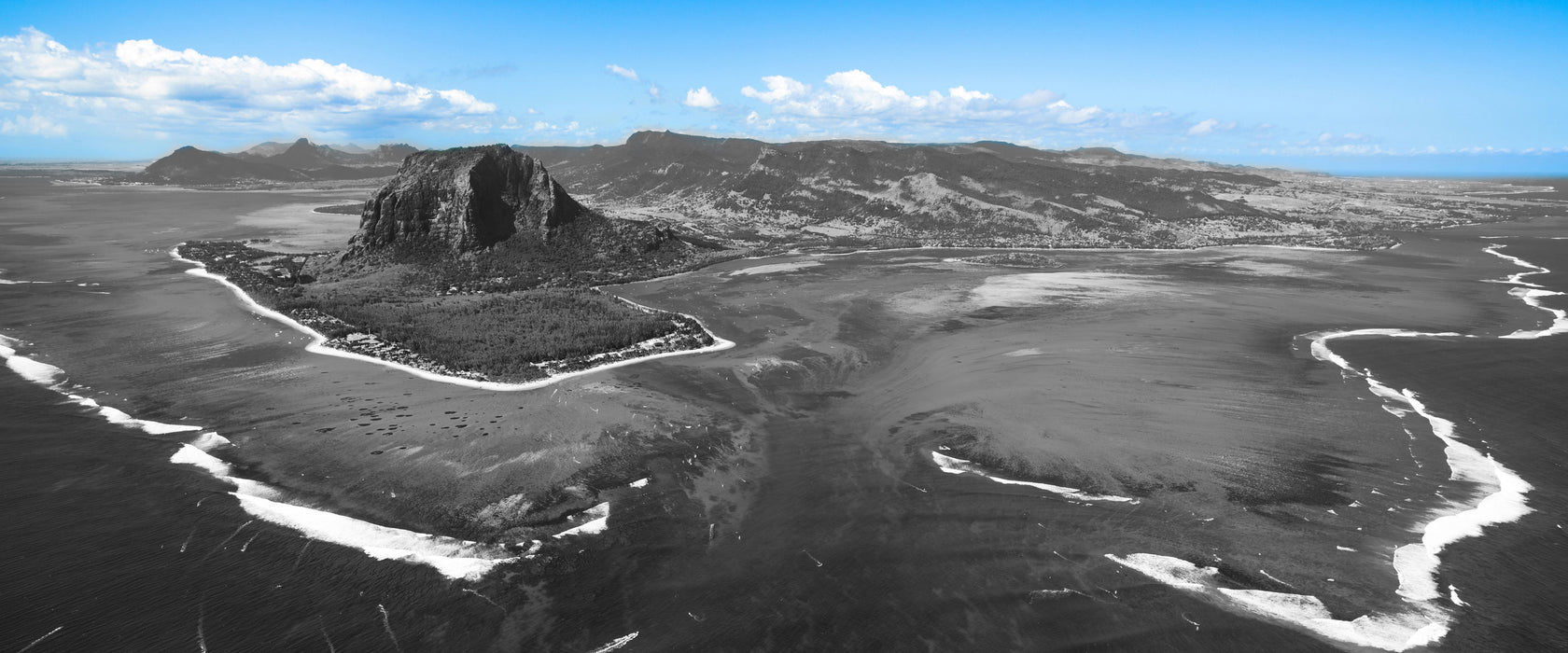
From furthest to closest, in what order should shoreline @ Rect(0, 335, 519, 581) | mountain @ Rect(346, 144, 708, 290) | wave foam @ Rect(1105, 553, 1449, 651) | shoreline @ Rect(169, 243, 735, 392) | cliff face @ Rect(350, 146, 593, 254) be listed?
cliff face @ Rect(350, 146, 593, 254)
mountain @ Rect(346, 144, 708, 290)
shoreline @ Rect(169, 243, 735, 392)
shoreline @ Rect(0, 335, 519, 581)
wave foam @ Rect(1105, 553, 1449, 651)

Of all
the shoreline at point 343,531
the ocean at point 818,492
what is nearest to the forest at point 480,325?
the ocean at point 818,492

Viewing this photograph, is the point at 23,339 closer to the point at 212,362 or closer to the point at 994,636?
the point at 212,362

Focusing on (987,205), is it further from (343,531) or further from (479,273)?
(343,531)

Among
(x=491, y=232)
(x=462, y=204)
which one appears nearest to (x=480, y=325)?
(x=491, y=232)

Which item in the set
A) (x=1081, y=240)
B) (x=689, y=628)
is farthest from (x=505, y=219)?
(x=1081, y=240)

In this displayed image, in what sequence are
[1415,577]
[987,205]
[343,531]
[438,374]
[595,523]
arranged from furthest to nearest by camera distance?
1. [987,205]
2. [438,374]
3. [595,523]
4. [343,531]
5. [1415,577]

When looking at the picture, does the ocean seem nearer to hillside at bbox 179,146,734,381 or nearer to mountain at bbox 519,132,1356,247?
hillside at bbox 179,146,734,381

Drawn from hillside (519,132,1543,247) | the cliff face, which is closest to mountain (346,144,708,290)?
the cliff face
